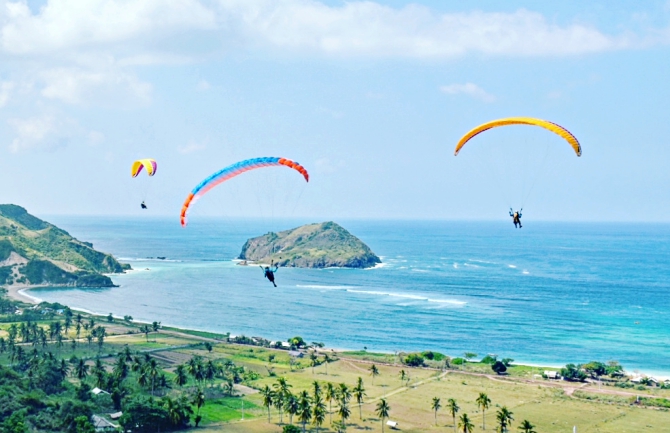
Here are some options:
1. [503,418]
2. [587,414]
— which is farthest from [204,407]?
[587,414]

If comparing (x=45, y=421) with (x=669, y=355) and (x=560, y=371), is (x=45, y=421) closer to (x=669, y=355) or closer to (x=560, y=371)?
(x=560, y=371)

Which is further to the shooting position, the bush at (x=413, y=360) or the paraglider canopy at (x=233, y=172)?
the bush at (x=413, y=360)

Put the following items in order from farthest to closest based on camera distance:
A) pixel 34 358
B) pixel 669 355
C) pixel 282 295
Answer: pixel 282 295 < pixel 669 355 < pixel 34 358

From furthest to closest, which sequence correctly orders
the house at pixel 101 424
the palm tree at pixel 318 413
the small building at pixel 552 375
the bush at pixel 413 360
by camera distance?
the bush at pixel 413 360 → the small building at pixel 552 375 → the house at pixel 101 424 → the palm tree at pixel 318 413

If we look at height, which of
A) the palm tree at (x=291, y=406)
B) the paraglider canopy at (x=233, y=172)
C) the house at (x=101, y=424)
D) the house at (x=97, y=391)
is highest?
the paraglider canopy at (x=233, y=172)

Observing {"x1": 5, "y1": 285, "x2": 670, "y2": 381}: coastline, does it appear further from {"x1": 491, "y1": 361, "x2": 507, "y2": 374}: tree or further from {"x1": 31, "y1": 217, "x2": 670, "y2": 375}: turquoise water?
{"x1": 491, "y1": 361, "x2": 507, "y2": 374}: tree

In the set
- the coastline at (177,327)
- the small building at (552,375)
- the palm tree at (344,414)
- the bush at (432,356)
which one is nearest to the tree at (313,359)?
the coastline at (177,327)

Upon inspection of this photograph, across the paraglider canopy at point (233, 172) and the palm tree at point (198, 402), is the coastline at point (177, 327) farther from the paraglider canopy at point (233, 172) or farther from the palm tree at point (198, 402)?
the paraglider canopy at point (233, 172)

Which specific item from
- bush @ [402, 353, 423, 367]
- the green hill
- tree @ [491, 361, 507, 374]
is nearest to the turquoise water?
the green hill
